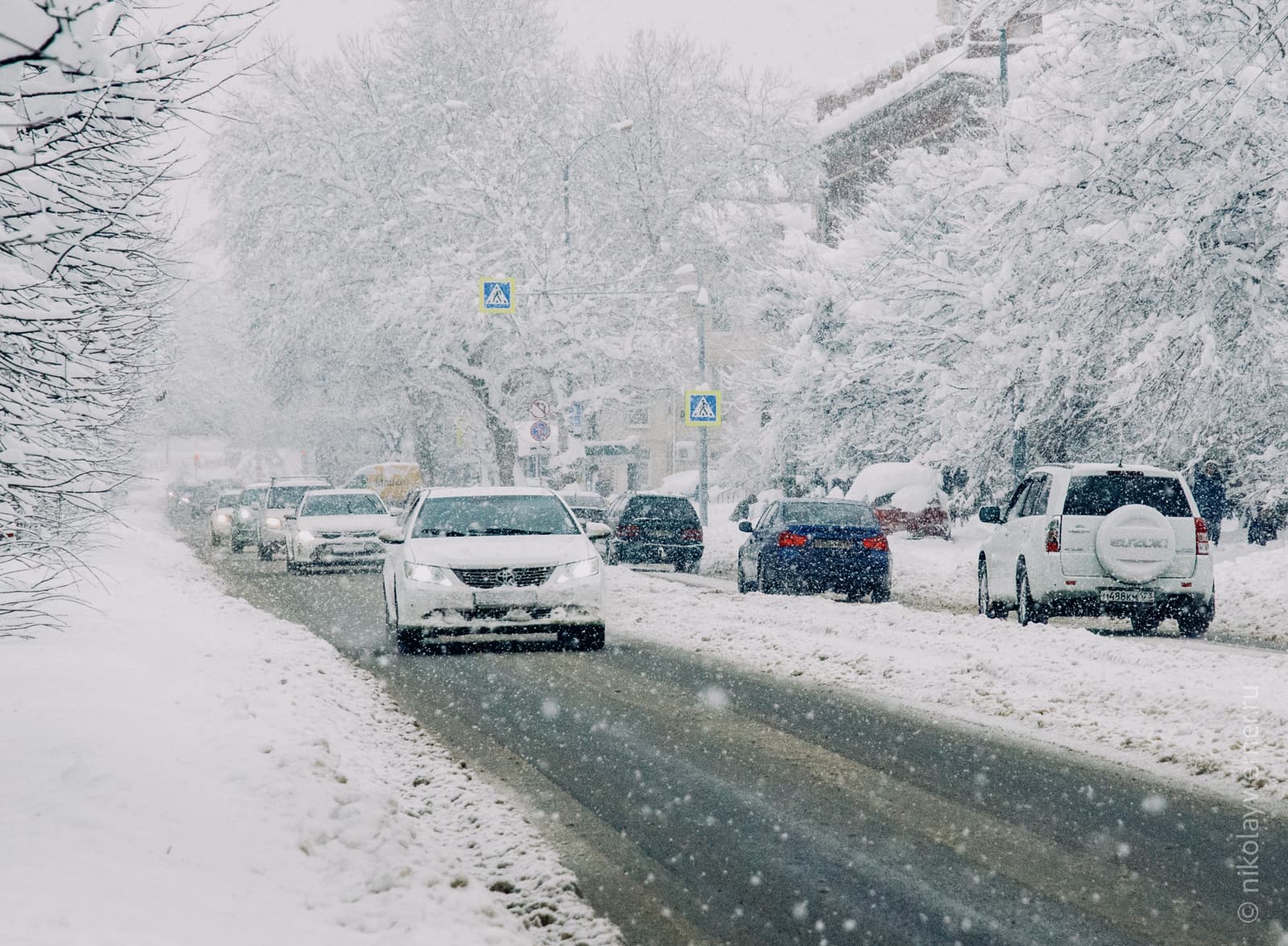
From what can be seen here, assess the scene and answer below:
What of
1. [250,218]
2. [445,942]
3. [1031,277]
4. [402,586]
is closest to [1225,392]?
[1031,277]

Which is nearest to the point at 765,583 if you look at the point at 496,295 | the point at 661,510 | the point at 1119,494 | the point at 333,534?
the point at 1119,494

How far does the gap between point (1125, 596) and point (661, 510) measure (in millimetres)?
14704

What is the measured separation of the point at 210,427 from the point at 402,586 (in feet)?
292

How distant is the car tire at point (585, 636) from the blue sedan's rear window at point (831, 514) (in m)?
7.03

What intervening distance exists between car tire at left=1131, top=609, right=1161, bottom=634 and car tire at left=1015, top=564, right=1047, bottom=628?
108 cm

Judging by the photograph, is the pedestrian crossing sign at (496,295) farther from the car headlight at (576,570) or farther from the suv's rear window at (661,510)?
the car headlight at (576,570)

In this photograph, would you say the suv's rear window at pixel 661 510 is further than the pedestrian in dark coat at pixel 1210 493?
Yes

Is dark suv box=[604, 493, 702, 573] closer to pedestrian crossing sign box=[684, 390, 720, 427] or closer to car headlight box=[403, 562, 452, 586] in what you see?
pedestrian crossing sign box=[684, 390, 720, 427]

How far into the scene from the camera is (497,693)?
11.5m

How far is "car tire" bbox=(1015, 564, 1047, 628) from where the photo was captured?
16203 mm

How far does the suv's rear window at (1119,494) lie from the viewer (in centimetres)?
1590

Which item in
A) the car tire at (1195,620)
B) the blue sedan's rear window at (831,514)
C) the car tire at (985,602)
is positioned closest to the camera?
the car tire at (1195,620)

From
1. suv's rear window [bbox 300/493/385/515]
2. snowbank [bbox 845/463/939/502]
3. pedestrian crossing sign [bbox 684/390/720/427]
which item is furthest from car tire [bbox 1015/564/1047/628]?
pedestrian crossing sign [bbox 684/390/720/427]

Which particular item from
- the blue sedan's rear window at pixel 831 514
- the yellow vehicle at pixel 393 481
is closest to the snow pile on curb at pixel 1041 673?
the blue sedan's rear window at pixel 831 514
